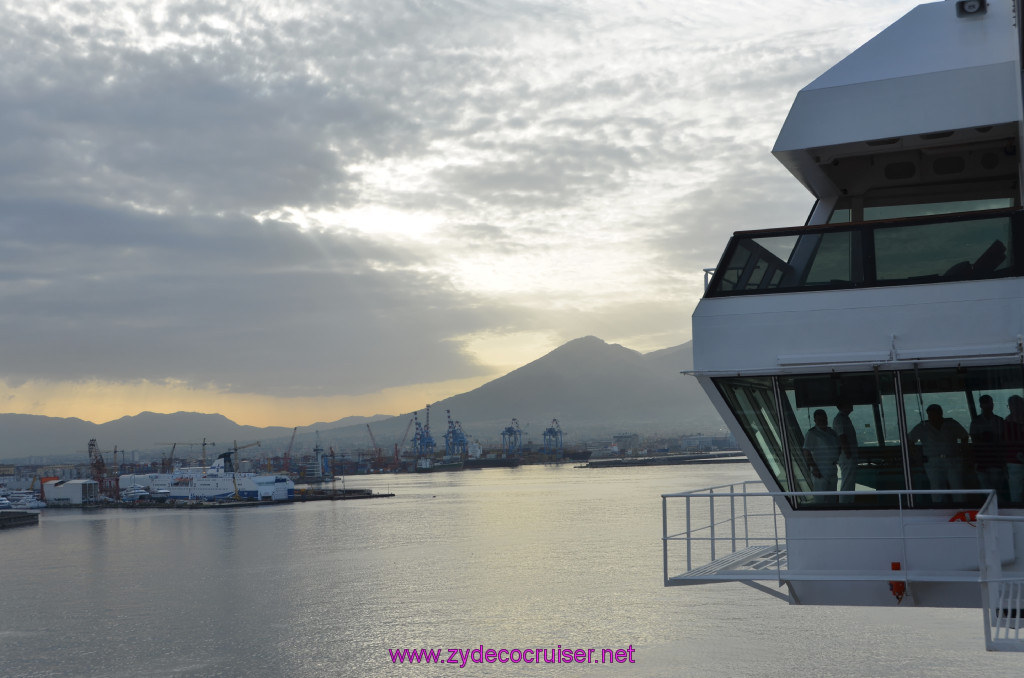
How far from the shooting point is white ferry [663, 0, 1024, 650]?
8.59 m

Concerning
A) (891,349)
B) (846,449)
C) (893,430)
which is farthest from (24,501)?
(891,349)

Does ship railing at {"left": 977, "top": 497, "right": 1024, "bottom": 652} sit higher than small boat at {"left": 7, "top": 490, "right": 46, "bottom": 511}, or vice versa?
ship railing at {"left": 977, "top": 497, "right": 1024, "bottom": 652}

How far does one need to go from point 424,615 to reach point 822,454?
1507 inches

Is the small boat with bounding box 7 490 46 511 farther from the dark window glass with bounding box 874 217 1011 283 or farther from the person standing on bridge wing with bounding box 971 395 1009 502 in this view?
the person standing on bridge wing with bounding box 971 395 1009 502

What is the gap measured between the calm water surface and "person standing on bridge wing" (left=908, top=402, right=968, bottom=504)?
27.5 metres

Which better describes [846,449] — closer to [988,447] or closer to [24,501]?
[988,447]

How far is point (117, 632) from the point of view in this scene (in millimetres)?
43156

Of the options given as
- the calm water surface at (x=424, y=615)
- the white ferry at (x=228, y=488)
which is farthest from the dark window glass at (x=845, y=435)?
the white ferry at (x=228, y=488)

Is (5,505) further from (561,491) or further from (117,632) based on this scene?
(117,632)

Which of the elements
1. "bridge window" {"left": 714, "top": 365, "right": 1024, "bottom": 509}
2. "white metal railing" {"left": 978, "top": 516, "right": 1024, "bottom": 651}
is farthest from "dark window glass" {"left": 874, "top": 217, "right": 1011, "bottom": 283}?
"white metal railing" {"left": 978, "top": 516, "right": 1024, "bottom": 651}

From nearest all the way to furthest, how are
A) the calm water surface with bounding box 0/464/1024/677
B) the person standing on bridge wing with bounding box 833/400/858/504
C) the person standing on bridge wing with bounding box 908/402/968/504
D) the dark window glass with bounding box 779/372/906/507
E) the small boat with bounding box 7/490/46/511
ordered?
the person standing on bridge wing with bounding box 908/402/968/504
the dark window glass with bounding box 779/372/906/507
the person standing on bridge wing with bounding box 833/400/858/504
the calm water surface with bounding box 0/464/1024/677
the small boat with bounding box 7/490/46/511

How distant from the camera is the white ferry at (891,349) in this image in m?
8.59

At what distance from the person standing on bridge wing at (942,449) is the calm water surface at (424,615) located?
1081 inches

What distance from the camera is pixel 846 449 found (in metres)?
9.34
